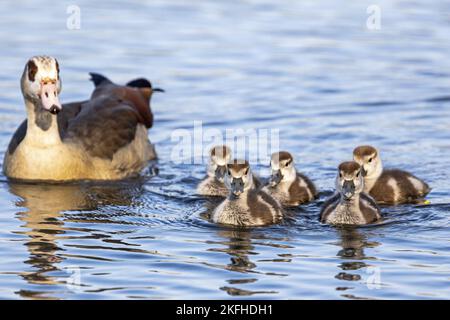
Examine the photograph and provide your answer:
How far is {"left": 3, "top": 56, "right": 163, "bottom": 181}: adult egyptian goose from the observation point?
12062 millimetres

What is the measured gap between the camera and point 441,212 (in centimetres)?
1124

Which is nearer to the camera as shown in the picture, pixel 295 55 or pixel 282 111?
pixel 282 111

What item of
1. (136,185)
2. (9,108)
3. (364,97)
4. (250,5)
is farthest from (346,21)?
(136,185)

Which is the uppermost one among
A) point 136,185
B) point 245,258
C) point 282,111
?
point 282,111

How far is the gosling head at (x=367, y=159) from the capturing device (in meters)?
11.8

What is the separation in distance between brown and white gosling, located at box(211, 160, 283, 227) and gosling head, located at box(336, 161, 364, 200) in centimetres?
65

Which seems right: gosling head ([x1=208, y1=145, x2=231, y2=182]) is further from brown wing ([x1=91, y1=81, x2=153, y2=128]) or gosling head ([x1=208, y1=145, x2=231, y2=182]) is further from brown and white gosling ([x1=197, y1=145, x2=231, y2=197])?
brown wing ([x1=91, y1=81, x2=153, y2=128])

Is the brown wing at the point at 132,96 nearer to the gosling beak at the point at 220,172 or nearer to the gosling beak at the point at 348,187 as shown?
the gosling beak at the point at 220,172

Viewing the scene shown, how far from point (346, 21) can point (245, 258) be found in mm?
12023

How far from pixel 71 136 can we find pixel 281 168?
2.59 metres

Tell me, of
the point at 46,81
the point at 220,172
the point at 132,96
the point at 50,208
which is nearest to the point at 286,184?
the point at 220,172

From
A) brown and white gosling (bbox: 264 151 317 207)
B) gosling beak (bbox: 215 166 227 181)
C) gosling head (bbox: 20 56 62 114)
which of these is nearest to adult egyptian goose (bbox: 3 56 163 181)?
gosling head (bbox: 20 56 62 114)

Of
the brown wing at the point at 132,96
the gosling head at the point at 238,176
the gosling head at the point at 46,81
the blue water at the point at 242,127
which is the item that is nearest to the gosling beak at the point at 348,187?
the blue water at the point at 242,127

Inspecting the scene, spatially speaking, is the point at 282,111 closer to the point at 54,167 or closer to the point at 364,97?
the point at 364,97
